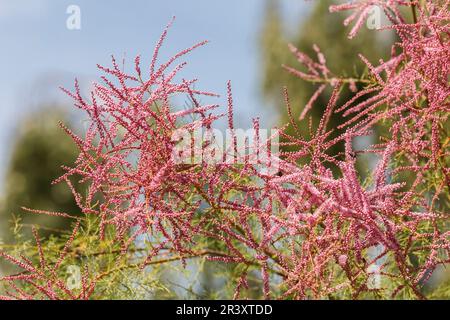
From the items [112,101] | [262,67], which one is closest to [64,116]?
[262,67]

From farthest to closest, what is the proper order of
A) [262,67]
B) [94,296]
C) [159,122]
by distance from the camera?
[262,67] → [94,296] → [159,122]

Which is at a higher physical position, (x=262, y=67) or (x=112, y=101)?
(x=262, y=67)

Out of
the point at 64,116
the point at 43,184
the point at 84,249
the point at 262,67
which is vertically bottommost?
the point at 84,249
